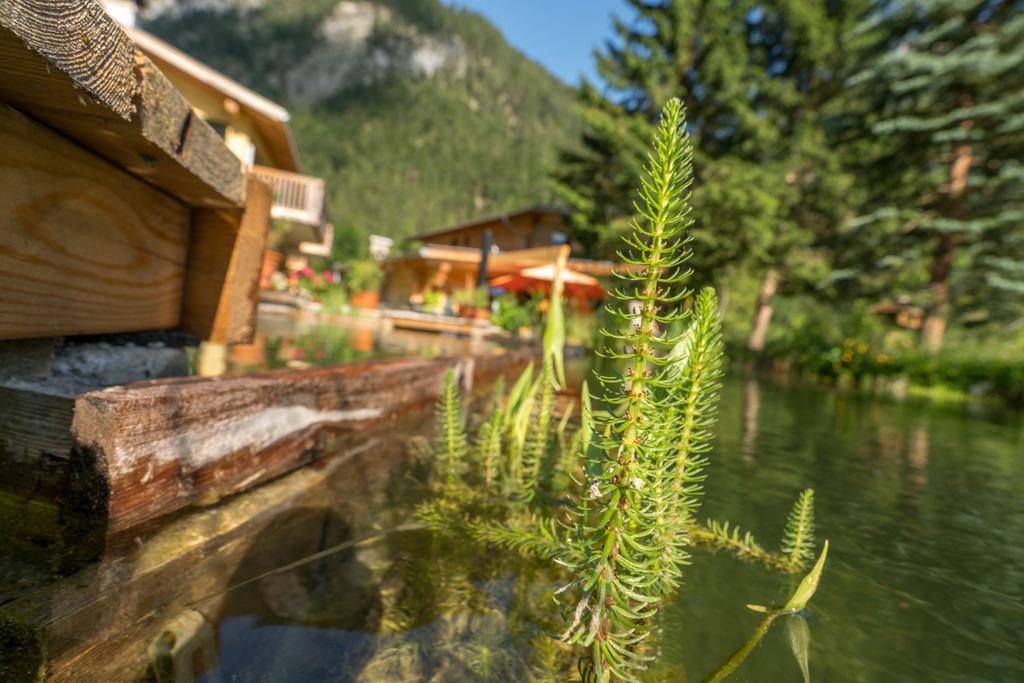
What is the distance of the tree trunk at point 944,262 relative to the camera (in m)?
15.4

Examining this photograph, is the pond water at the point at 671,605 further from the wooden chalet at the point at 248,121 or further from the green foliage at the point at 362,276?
the green foliage at the point at 362,276

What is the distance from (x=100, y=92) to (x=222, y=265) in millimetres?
1174

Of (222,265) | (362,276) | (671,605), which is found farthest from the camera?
(362,276)

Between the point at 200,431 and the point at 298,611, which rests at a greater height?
the point at 200,431

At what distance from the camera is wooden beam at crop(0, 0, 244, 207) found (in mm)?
744

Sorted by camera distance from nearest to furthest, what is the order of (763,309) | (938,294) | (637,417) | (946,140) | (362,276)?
(637,417) → (946,140) → (938,294) → (763,309) → (362,276)

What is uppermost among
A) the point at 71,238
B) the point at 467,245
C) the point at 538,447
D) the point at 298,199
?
the point at 467,245

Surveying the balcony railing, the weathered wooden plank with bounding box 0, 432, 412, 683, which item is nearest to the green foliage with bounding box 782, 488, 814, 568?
the weathered wooden plank with bounding box 0, 432, 412, 683

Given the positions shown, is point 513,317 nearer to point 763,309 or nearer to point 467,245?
point 763,309

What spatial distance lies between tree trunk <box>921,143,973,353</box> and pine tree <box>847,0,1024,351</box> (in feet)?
0.10

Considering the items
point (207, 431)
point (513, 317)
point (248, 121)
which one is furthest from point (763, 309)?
point (207, 431)

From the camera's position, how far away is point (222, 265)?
Answer: 1983 millimetres

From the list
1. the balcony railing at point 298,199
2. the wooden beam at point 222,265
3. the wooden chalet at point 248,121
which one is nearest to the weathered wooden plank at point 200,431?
the wooden beam at point 222,265

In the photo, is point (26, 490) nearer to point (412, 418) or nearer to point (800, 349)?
point (412, 418)
